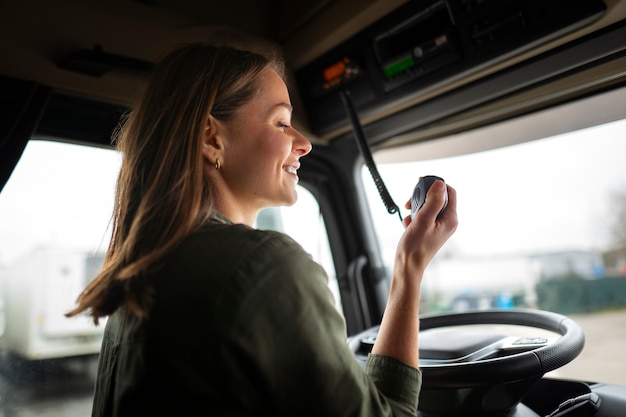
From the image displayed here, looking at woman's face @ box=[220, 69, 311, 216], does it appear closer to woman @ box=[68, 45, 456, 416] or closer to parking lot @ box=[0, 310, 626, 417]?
woman @ box=[68, 45, 456, 416]

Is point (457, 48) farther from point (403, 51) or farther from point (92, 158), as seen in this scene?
point (92, 158)

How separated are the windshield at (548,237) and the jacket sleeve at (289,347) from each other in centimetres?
123

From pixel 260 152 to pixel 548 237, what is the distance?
1224 millimetres

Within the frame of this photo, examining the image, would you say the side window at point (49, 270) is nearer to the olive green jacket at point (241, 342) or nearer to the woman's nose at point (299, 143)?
the woman's nose at point (299, 143)

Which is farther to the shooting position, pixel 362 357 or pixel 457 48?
pixel 457 48

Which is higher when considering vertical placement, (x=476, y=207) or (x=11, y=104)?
(x=11, y=104)

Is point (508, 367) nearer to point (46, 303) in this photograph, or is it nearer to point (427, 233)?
point (427, 233)

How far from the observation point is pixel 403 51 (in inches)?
70.1

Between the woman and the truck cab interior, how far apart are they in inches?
14.7

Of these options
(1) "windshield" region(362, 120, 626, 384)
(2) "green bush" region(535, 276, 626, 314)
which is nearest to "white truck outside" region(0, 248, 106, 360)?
(1) "windshield" region(362, 120, 626, 384)

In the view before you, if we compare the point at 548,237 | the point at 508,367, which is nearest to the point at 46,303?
the point at 508,367

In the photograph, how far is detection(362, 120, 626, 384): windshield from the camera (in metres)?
1.65

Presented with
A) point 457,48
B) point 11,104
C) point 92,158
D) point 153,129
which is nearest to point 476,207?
point 457,48

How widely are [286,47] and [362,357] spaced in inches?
53.2
